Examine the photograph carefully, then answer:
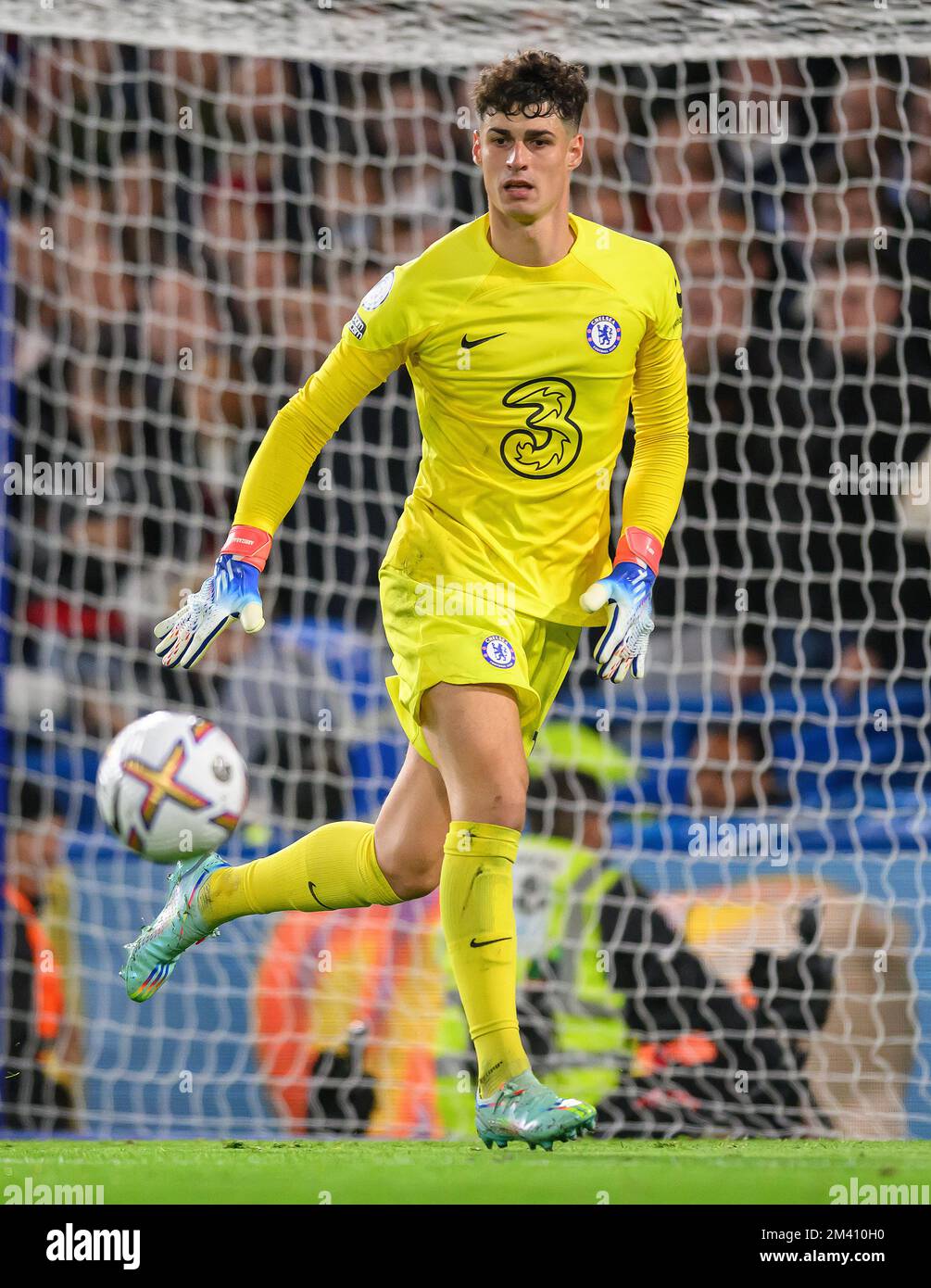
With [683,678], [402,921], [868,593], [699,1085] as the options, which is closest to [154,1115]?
[402,921]

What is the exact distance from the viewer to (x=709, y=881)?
18.4ft

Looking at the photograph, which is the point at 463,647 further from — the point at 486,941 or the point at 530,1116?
the point at 530,1116

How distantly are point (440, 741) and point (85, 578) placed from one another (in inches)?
112

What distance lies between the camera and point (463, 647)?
3.65m

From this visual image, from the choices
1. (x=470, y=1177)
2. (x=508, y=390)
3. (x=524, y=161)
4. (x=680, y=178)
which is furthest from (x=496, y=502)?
(x=680, y=178)

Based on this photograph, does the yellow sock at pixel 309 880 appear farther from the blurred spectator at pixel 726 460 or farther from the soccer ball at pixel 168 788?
the blurred spectator at pixel 726 460

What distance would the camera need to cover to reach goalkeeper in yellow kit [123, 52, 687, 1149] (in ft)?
11.9

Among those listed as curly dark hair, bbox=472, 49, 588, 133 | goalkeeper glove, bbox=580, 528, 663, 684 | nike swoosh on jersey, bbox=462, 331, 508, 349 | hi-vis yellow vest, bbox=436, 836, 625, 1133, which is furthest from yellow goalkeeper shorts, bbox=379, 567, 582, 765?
hi-vis yellow vest, bbox=436, 836, 625, 1133

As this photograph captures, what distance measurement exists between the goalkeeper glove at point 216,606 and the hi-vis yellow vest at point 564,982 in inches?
73.2

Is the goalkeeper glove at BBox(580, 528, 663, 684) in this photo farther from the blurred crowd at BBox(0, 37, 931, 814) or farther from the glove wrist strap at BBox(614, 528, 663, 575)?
the blurred crowd at BBox(0, 37, 931, 814)

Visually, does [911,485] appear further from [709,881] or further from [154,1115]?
[154,1115]

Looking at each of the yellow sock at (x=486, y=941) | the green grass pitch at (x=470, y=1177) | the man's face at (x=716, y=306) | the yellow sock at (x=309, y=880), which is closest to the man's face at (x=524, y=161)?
the yellow sock at (x=486, y=941)

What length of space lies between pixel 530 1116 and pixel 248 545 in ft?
4.39

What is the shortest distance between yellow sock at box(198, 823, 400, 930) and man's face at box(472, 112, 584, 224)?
141 cm
